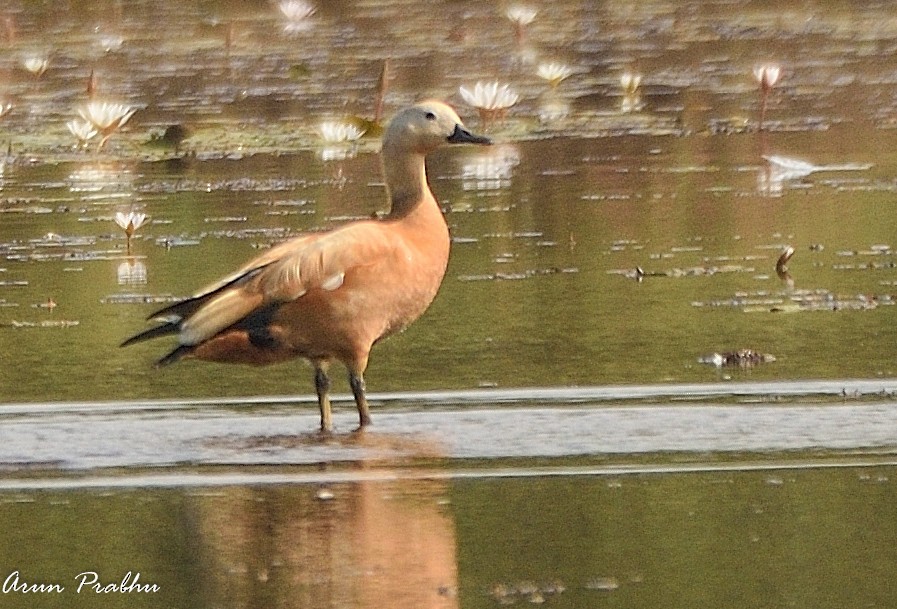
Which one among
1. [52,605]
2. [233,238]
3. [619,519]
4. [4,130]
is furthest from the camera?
[4,130]

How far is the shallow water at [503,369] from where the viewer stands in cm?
593

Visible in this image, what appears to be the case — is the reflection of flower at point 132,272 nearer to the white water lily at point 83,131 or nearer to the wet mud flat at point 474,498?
the wet mud flat at point 474,498

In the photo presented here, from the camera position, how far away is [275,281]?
803 centimetres

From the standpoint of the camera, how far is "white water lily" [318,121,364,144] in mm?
15344

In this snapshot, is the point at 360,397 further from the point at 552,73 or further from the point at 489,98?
the point at 552,73

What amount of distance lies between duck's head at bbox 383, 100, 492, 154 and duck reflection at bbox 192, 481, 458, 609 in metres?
1.96

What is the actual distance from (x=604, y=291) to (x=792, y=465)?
11.3 ft

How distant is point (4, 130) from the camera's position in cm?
1653

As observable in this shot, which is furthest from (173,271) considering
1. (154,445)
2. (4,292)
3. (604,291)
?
(154,445)

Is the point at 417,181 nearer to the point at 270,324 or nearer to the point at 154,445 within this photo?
the point at 270,324

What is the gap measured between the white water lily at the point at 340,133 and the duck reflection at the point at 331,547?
28.1 feet

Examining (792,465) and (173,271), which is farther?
(173,271)

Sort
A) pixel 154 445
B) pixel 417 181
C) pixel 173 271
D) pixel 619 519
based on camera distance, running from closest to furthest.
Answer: pixel 619 519, pixel 154 445, pixel 417 181, pixel 173 271

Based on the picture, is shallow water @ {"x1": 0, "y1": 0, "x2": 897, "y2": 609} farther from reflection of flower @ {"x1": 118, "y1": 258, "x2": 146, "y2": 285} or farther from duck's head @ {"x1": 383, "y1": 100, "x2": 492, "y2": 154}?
duck's head @ {"x1": 383, "y1": 100, "x2": 492, "y2": 154}
